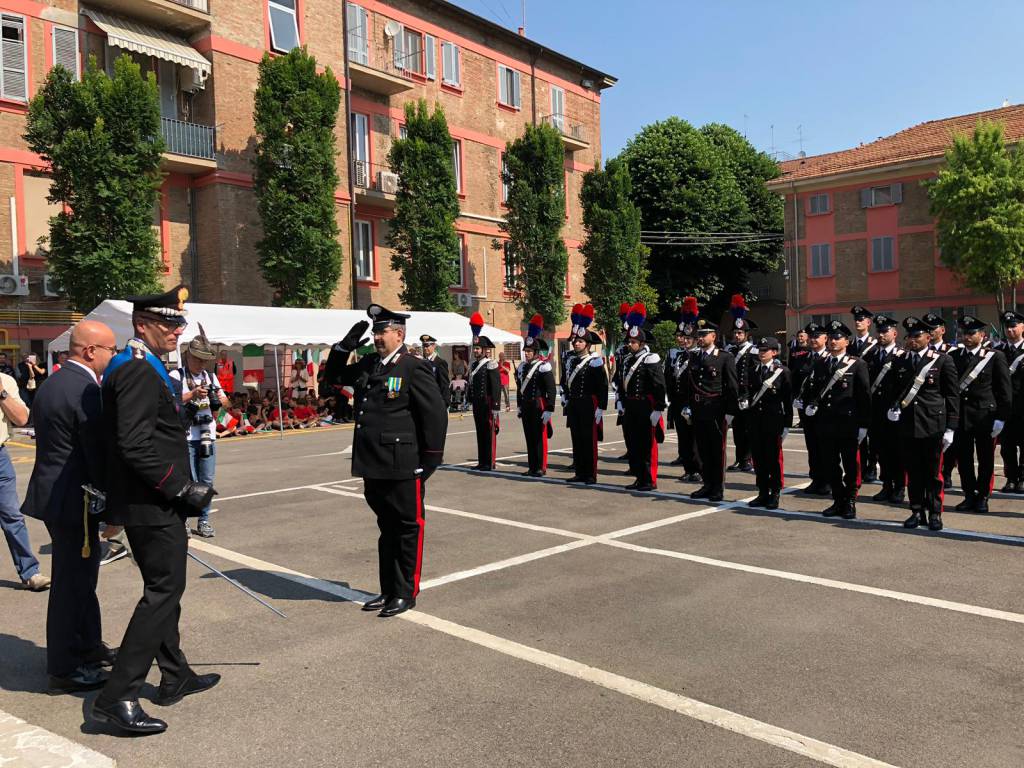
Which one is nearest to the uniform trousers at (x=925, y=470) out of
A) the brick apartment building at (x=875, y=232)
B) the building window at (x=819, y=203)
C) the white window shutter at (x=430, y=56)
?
the white window shutter at (x=430, y=56)

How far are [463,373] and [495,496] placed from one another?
53.3ft

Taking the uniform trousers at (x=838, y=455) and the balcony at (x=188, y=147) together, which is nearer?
the uniform trousers at (x=838, y=455)

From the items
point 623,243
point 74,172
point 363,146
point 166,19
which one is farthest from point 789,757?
point 623,243

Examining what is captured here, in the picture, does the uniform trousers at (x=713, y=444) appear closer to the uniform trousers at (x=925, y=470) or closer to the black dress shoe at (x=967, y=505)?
the uniform trousers at (x=925, y=470)

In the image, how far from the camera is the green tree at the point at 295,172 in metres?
23.9

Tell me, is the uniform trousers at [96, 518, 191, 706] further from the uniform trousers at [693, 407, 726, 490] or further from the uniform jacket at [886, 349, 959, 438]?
the uniform trousers at [693, 407, 726, 490]

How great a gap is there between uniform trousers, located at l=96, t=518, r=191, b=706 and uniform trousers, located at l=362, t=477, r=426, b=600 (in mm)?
1643

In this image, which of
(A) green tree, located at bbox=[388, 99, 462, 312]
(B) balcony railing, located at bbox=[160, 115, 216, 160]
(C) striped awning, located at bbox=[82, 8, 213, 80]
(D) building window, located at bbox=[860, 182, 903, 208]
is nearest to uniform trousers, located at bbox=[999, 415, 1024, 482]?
(A) green tree, located at bbox=[388, 99, 462, 312]

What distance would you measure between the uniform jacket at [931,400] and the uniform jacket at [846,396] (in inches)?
15.2

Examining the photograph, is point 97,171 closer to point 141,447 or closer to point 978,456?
point 141,447

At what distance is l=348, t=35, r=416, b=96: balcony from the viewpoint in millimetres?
28141

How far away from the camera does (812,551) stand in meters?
7.23

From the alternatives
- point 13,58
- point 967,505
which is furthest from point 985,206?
point 13,58

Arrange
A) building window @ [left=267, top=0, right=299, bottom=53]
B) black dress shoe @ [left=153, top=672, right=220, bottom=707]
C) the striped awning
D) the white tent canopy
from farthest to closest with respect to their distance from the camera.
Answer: building window @ [left=267, top=0, right=299, bottom=53] → the striped awning → the white tent canopy → black dress shoe @ [left=153, top=672, right=220, bottom=707]
